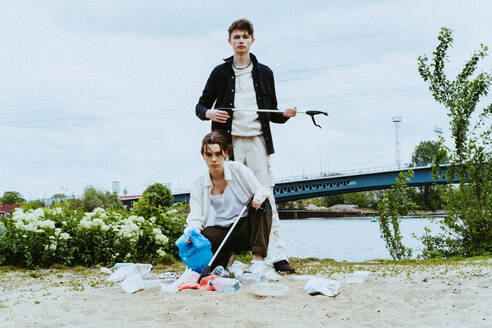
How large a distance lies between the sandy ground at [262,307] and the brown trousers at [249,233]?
1.17 ft

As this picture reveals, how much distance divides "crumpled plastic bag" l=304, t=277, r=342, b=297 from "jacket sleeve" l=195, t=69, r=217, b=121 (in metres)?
1.81

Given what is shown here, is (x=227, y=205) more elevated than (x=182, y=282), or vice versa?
(x=227, y=205)

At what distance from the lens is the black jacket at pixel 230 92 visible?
13.9 feet

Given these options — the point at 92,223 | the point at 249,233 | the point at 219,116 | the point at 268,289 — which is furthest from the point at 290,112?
the point at 92,223

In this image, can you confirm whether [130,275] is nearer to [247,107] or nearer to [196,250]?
[196,250]

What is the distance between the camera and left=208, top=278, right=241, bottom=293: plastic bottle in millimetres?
3254

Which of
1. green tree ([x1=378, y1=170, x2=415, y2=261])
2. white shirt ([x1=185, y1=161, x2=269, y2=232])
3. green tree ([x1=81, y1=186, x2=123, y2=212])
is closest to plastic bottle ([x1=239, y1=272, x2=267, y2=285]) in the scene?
white shirt ([x1=185, y1=161, x2=269, y2=232])

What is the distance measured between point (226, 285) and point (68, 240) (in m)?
3.01

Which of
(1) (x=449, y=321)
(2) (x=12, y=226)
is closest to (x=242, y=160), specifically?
(1) (x=449, y=321)

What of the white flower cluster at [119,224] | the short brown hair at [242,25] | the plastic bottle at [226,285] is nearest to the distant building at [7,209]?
the white flower cluster at [119,224]

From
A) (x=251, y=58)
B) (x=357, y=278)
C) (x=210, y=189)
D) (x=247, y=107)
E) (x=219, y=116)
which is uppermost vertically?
(x=251, y=58)

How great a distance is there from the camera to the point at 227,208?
392 centimetres

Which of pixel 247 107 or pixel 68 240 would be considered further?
pixel 68 240

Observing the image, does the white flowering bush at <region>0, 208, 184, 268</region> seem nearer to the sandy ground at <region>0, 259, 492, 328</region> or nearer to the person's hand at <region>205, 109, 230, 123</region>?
the sandy ground at <region>0, 259, 492, 328</region>
